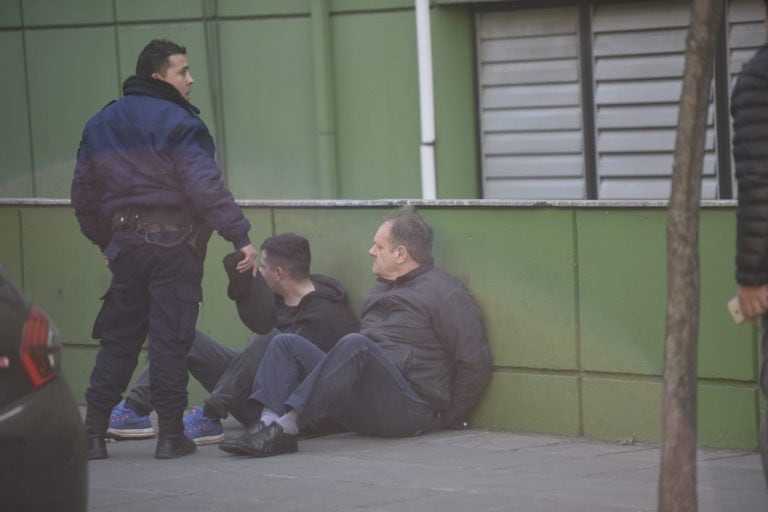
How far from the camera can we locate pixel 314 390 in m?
8.83

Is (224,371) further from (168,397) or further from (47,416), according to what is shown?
(47,416)

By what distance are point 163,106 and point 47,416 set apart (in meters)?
3.15

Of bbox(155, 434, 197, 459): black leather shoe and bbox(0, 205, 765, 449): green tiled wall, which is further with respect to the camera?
bbox(155, 434, 197, 459): black leather shoe

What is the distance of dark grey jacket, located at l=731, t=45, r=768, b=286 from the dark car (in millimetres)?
2062

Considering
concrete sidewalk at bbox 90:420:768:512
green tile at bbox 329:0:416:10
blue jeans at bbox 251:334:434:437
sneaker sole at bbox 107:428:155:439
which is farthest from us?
green tile at bbox 329:0:416:10

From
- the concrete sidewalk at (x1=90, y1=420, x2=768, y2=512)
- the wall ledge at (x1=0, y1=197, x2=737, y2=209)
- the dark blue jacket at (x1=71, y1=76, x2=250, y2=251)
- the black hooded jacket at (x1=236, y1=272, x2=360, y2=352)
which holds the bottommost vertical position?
the concrete sidewalk at (x1=90, y1=420, x2=768, y2=512)

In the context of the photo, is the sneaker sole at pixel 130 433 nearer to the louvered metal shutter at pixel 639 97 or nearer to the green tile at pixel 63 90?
the louvered metal shutter at pixel 639 97

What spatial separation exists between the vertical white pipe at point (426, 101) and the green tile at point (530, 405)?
2930 mm

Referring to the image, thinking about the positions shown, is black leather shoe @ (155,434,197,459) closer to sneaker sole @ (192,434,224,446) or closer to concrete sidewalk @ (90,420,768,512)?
concrete sidewalk @ (90,420,768,512)

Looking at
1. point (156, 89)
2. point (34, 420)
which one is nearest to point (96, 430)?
point (156, 89)

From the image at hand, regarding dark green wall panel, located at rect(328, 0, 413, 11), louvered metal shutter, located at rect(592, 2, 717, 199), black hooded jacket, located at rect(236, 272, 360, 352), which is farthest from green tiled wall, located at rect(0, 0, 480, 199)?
black hooded jacket, located at rect(236, 272, 360, 352)

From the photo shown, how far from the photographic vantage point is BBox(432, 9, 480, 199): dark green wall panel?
12.0m

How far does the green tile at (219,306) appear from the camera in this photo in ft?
34.0

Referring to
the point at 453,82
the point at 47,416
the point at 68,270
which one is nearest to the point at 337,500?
the point at 47,416
